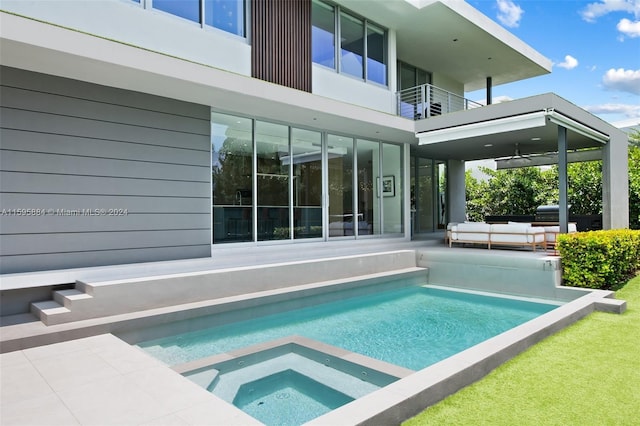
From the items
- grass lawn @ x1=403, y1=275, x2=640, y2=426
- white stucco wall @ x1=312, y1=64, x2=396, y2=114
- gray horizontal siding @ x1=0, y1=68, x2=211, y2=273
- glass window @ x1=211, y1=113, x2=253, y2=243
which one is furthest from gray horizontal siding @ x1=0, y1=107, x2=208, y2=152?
grass lawn @ x1=403, y1=275, x2=640, y2=426

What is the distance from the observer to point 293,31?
9.84 meters

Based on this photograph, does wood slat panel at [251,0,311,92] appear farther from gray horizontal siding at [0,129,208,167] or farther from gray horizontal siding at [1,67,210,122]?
gray horizontal siding at [0,129,208,167]

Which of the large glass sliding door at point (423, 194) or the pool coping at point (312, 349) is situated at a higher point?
the large glass sliding door at point (423, 194)

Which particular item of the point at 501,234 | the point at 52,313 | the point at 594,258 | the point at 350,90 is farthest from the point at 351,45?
the point at 52,313

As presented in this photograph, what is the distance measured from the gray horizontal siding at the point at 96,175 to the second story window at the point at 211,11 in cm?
168

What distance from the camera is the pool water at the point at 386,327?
522 cm

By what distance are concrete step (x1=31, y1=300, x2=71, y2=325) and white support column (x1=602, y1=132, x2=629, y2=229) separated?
13.2 metres

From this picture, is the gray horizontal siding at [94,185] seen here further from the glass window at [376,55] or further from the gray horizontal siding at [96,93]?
the glass window at [376,55]

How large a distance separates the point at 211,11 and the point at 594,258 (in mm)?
9032

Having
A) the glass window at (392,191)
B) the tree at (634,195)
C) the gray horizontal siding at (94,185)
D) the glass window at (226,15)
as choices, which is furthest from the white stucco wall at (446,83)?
the gray horizontal siding at (94,185)

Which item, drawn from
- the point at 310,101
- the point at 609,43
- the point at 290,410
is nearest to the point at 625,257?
the point at 310,101

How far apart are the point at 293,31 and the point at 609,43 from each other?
36276mm

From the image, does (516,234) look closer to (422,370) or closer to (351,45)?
(351,45)

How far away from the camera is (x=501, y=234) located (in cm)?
1047
